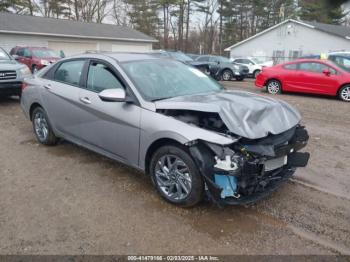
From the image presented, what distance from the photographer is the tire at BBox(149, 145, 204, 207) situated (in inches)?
131

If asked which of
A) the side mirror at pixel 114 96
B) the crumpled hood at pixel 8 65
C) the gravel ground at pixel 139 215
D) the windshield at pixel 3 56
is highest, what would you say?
the windshield at pixel 3 56

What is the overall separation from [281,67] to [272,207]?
9.91m

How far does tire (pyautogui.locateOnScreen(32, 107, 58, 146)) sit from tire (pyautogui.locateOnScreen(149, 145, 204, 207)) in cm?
248

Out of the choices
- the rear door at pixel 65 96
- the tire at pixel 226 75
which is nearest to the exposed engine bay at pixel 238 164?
the rear door at pixel 65 96

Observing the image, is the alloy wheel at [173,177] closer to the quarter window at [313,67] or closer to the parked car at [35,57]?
the quarter window at [313,67]

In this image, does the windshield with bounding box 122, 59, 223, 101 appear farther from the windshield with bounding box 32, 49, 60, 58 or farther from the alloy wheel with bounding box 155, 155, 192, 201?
the windshield with bounding box 32, 49, 60, 58

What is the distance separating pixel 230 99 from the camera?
3865mm

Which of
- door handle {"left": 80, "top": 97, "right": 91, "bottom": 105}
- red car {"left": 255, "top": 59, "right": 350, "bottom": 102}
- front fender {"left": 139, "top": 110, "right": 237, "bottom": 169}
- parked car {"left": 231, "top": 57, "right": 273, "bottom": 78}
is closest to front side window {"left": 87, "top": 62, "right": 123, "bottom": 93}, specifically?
door handle {"left": 80, "top": 97, "right": 91, "bottom": 105}

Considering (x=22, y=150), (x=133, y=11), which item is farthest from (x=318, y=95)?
(x=133, y=11)

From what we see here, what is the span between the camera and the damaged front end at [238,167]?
10.1ft

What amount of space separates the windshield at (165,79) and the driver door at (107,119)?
8.7 inches

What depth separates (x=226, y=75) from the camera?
18.9 m

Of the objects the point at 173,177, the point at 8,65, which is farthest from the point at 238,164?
the point at 8,65

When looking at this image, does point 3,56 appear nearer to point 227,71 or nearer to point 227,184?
point 227,184
